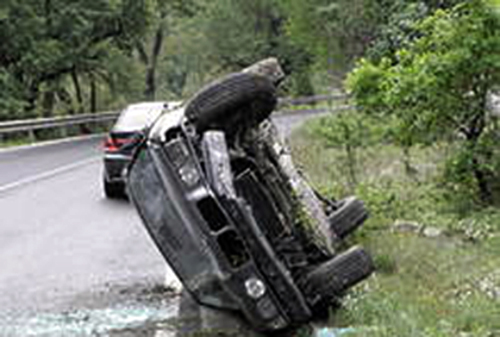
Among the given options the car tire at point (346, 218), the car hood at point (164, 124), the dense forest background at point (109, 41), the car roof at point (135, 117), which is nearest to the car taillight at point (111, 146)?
the car roof at point (135, 117)

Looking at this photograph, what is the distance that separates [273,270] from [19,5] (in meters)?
26.2

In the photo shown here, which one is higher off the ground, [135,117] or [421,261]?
[421,261]

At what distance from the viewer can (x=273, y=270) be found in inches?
203

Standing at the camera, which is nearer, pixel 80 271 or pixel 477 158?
pixel 80 271

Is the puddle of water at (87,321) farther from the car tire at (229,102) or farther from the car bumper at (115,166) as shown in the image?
the car bumper at (115,166)

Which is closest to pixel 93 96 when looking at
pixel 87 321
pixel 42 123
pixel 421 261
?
pixel 42 123

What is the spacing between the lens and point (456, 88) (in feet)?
29.4

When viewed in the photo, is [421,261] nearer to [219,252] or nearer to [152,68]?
[219,252]

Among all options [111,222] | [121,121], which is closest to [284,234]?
[111,222]

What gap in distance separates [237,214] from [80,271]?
3178mm

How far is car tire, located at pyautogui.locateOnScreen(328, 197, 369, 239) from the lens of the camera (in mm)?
7469

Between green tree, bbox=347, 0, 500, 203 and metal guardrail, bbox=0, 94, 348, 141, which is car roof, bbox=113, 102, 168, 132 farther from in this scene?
metal guardrail, bbox=0, 94, 348, 141

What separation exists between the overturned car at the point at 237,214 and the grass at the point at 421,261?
1.44 ft

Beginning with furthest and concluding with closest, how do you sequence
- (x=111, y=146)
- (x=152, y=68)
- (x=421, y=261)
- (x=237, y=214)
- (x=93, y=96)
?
(x=152, y=68) → (x=93, y=96) → (x=111, y=146) → (x=421, y=261) → (x=237, y=214)
